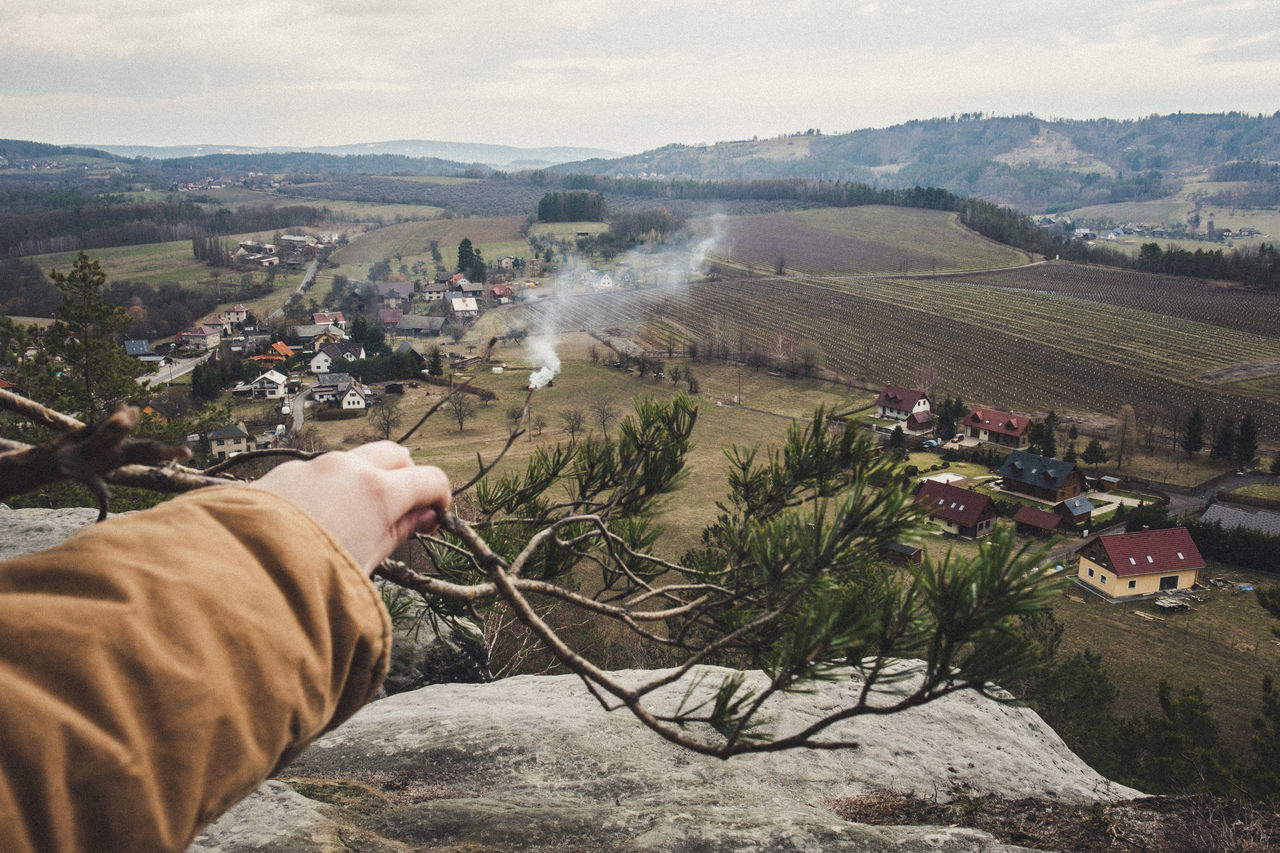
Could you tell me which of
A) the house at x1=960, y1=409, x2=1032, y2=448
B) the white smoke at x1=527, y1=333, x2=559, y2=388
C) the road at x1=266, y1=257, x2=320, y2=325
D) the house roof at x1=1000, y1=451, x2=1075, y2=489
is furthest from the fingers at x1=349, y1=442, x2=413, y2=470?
the road at x1=266, y1=257, x2=320, y2=325

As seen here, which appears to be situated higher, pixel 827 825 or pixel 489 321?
pixel 827 825

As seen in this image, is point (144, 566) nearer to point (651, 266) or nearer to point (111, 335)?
point (111, 335)

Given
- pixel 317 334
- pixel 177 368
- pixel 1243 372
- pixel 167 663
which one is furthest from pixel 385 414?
pixel 1243 372

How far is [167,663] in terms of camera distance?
0.90 metres

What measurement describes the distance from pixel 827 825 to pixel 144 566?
329 cm

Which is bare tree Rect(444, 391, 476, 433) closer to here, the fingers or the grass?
the grass

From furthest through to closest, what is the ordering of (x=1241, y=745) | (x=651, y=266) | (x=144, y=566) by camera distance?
(x=651, y=266) < (x=1241, y=745) < (x=144, y=566)

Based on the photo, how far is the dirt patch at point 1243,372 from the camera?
54891 millimetres

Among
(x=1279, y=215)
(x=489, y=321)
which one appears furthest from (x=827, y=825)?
(x=1279, y=215)

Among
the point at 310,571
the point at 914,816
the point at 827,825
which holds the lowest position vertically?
the point at 914,816

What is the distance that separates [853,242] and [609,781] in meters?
119

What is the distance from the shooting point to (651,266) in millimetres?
109188

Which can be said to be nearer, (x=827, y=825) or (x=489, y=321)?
(x=827, y=825)

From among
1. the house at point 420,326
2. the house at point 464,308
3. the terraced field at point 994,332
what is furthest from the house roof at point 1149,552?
the house at point 464,308
